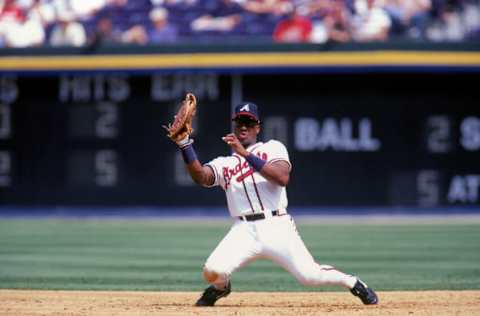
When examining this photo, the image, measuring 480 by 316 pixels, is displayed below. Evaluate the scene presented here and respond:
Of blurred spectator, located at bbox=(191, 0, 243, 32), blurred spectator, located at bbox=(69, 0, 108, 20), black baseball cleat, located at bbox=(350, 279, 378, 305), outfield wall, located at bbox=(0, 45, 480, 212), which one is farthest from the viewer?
blurred spectator, located at bbox=(69, 0, 108, 20)

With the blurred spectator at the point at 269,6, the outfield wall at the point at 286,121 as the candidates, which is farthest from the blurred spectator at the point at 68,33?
the blurred spectator at the point at 269,6

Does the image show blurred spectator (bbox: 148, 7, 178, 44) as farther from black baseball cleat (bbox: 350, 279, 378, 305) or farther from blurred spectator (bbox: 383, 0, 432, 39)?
black baseball cleat (bbox: 350, 279, 378, 305)

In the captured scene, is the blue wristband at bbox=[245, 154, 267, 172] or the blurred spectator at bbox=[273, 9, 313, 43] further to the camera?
the blurred spectator at bbox=[273, 9, 313, 43]

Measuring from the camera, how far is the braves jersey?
25.6 feet

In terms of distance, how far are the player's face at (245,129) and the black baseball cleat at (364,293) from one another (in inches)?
52.1

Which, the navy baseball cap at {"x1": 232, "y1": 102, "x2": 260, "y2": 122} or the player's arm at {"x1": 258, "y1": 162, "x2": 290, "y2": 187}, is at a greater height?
the navy baseball cap at {"x1": 232, "y1": 102, "x2": 260, "y2": 122}

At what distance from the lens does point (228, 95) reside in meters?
18.5

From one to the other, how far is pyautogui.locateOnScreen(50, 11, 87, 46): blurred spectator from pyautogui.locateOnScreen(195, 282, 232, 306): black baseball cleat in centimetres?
1143

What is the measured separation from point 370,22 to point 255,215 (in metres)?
11.2

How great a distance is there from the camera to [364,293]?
7930 mm

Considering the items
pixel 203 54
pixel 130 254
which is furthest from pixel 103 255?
pixel 203 54

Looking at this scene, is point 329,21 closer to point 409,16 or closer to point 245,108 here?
point 409,16

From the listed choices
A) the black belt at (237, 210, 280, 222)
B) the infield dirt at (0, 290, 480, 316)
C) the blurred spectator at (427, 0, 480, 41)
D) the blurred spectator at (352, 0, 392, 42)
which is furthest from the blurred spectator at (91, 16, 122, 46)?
the black belt at (237, 210, 280, 222)

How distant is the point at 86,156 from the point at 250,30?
3592 mm
